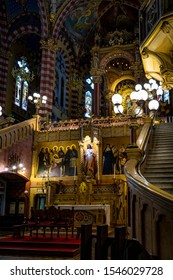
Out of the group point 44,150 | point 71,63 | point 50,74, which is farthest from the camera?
point 71,63

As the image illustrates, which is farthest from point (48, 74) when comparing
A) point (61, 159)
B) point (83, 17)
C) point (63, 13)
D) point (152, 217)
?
point (152, 217)

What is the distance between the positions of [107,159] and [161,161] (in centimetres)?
634

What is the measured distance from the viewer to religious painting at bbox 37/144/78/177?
15.9 metres

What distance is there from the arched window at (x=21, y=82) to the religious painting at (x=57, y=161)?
348 inches

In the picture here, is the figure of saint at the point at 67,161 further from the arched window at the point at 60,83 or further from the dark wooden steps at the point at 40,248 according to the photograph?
the arched window at the point at 60,83

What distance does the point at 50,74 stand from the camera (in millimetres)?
20328

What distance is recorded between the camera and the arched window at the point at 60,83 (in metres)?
24.9

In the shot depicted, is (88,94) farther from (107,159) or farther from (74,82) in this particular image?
(107,159)

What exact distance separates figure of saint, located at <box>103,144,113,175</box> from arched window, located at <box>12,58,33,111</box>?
10838 millimetres

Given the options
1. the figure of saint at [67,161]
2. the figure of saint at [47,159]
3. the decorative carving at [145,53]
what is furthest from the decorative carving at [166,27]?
the figure of saint at [47,159]

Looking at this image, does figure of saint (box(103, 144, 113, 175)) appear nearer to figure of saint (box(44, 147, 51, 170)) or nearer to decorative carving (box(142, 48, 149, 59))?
figure of saint (box(44, 147, 51, 170))

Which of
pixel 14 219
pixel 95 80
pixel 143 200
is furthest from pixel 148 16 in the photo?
pixel 95 80

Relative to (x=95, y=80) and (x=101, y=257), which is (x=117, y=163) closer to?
(x=95, y=80)
